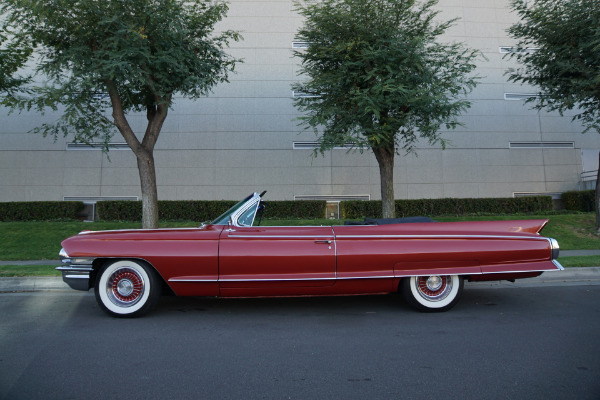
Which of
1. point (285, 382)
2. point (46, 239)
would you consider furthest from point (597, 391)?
point (46, 239)

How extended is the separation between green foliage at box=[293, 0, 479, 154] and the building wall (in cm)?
665

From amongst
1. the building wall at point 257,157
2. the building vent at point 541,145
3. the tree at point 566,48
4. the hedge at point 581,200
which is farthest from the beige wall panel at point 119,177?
the hedge at point 581,200

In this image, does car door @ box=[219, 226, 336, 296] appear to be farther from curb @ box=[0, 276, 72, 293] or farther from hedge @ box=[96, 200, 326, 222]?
hedge @ box=[96, 200, 326, 222]

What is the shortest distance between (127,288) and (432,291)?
3.66 metres

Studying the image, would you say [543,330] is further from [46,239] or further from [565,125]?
[565,125]

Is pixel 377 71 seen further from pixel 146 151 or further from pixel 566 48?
pixel 146 151

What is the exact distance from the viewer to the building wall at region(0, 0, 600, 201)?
16.5m

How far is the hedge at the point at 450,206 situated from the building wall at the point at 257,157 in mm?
1264

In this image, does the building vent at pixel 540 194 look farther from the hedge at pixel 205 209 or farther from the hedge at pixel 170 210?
the hedge at pixel 170 210

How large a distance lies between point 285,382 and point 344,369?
0.51 m

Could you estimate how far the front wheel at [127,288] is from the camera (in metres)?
4.69

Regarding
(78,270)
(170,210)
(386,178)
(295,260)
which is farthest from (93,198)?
(295,260)

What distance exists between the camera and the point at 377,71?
9453 millimetres

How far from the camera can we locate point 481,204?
15.7 m
